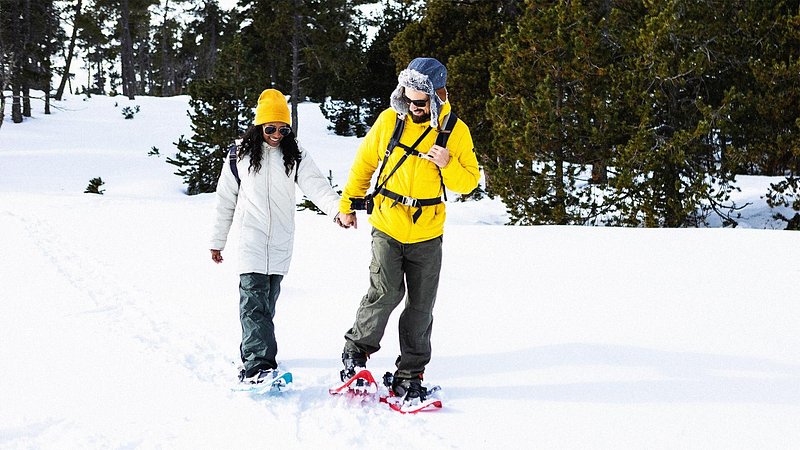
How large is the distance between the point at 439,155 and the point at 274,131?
1054mm

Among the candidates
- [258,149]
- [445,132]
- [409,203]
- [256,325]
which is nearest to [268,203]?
[258,149]

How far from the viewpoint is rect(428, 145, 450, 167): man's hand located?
3295mm

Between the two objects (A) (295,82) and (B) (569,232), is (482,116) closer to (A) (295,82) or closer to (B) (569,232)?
(B) (569,232)

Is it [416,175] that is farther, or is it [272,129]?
[272,129]

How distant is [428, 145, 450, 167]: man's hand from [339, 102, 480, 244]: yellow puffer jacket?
0.06m

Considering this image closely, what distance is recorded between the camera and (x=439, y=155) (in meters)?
3.29

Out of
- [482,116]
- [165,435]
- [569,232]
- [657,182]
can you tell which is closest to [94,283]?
[165,435]

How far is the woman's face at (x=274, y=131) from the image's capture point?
374 cm

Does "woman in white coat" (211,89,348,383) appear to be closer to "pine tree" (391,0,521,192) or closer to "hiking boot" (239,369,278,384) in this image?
"hiking boot" (239,369,278,384)

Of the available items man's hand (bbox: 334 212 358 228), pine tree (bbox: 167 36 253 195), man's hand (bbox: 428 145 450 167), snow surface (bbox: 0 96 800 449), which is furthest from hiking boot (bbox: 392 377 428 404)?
pine tree (bbox: 167 36 253 195)

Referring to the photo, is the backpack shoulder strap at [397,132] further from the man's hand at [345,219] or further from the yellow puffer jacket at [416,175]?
the man's hand at [345,219]

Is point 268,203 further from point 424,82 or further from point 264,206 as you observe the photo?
point 424,82

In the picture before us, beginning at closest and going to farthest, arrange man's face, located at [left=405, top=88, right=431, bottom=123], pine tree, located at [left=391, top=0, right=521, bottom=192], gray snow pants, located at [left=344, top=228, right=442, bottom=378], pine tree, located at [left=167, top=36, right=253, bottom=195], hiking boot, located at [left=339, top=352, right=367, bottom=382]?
man's face, located at [left=405, top=88, right=431, bottom=123] → gray snow pants, located at [left=344, top=228, right=442, bottom=378] → hiking boot, located at [left=339, top=352, right=367, bottom=382] → pine tree, located at [left=391, top=0, right=521, bottom=192] → pine tree, located at [left=167, top=36, right=253, bottom=195]

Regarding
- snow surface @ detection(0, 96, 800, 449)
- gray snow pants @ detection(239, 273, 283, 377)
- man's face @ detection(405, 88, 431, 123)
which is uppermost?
man's face @ detection(405, 88, 431, 123)
